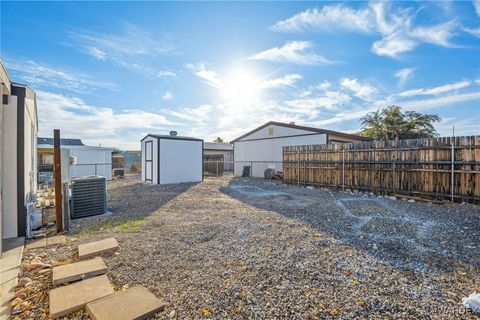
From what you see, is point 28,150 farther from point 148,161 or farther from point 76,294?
point 148,161

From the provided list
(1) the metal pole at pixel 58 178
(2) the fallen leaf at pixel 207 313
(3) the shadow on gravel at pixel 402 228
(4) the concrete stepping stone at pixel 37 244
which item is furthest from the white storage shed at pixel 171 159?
(2) the fallen leaf at pixel 207 313

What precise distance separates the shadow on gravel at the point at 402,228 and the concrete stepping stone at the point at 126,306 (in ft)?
9.58

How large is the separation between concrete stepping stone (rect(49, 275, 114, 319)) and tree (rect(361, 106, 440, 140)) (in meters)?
23.4

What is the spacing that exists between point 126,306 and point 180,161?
11.2 metres

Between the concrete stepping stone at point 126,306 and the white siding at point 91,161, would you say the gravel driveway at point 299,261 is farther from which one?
the white siding at point 91,161

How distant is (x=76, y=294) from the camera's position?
2.15m

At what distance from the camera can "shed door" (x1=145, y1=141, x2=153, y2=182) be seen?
41.7 feet

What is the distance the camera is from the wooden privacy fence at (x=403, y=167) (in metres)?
6.69

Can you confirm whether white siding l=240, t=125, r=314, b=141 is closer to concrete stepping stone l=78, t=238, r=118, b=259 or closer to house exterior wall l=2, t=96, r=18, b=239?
concrete stepping stone l=78, t=238, r=118, b=259

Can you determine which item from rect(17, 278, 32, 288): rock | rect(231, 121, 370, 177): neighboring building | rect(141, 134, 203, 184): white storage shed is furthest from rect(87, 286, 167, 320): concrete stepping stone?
rect(231, 121, 370, 177): neighboring building

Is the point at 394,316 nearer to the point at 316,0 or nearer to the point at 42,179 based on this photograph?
the point at 316,0

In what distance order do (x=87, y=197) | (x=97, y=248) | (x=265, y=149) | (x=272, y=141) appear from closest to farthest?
(x=97, y=248) < (x=87, y=197) < (x=272, y=141) < (x=265, y=149)

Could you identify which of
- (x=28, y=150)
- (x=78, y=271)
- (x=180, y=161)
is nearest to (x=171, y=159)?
(x=180, y=161)

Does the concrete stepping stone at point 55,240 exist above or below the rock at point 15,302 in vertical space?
below
